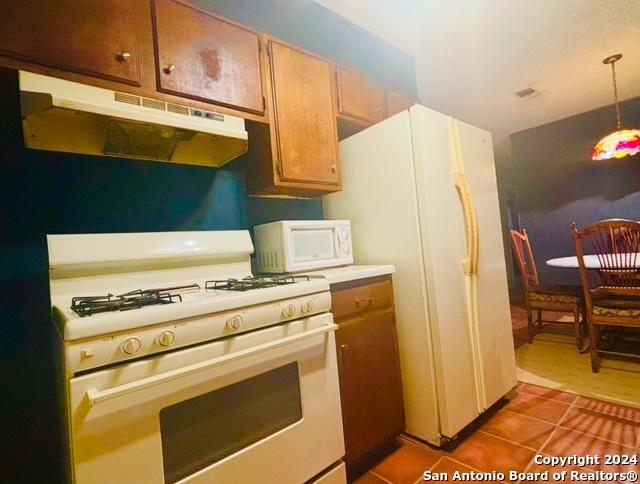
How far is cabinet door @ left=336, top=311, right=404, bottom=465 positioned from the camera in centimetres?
133

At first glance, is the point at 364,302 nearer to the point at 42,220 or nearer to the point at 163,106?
the point at 163,106

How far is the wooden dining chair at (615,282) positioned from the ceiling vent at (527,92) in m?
1.96

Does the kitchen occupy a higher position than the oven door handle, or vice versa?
the kitchen

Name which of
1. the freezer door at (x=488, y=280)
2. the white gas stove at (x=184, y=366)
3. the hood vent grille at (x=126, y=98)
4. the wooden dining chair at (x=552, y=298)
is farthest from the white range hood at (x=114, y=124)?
the wooden dining chair at (x=552, y=298)

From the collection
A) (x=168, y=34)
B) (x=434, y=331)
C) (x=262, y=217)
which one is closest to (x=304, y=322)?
(x=434, y=331)

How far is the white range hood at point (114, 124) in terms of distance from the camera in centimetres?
97

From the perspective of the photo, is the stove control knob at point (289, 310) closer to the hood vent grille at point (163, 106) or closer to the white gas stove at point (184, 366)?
the white gas stove at point (184, 366)

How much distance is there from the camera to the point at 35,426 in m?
1.11

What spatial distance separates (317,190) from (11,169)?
1.26 metres

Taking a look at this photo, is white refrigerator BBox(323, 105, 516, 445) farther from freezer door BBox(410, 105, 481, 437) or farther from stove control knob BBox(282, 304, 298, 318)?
stove control knob BBox(282, 304, 298, 318)

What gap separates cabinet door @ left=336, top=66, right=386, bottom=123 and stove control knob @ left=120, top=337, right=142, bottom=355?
5.13 ft

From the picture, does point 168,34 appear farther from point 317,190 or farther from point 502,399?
point 502,399

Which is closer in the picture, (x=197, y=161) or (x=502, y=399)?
(x=197, y=161)

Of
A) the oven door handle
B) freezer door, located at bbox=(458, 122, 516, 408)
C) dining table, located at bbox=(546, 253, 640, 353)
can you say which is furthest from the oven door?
dining table, located at bbox=(546, 253, 640, 353)
